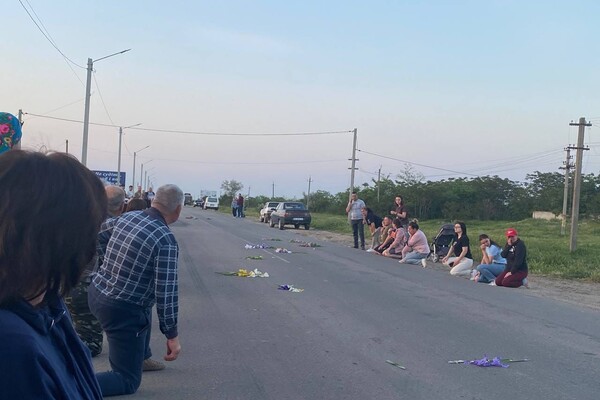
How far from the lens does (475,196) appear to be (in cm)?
7400

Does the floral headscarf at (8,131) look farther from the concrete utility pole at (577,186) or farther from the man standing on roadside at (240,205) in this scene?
the man standing on roadside at (240,205)

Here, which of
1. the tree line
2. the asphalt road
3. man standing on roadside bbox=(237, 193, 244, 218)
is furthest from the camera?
the tree line

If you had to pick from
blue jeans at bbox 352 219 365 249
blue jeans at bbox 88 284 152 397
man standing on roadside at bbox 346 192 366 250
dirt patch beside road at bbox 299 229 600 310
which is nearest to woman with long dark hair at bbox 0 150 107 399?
blue jeans at bbox 88 284 152 397

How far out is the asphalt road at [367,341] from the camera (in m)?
6.65

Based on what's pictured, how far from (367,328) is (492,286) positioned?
7039 millimetres

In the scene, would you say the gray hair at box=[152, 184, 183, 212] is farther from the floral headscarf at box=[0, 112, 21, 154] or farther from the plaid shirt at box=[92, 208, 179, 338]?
the floral headscarf at box=[0, 112, 21, 154]

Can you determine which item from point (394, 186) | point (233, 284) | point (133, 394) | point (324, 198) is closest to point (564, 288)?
point (233, 284)

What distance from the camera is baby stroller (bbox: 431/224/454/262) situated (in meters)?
21.9

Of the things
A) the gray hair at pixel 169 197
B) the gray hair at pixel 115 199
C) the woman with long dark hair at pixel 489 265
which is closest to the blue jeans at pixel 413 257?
the woman with long dark hair at pixel 489 265

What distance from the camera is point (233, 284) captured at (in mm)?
13836

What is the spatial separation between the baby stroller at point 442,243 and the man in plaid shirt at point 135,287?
17.2 m

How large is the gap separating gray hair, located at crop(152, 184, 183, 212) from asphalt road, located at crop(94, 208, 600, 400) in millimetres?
1811

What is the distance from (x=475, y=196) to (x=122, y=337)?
71.5m

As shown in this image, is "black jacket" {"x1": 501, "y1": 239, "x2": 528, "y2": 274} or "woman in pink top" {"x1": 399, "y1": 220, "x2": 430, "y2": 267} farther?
"woman in pink top" {"x1": 399, "y1": 220, "x2": 430, "y2": 267}
